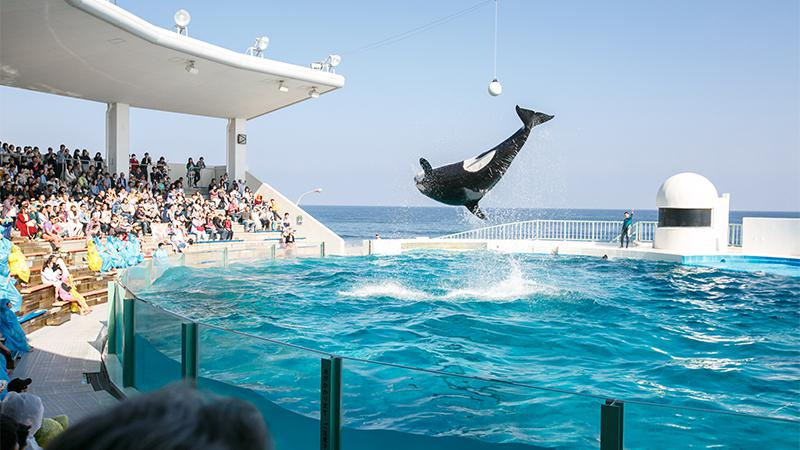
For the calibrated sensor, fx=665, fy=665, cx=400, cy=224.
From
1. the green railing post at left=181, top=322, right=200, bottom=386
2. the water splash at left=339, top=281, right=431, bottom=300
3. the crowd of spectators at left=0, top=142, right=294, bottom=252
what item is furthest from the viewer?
the crowd of spectators at left=0, top=142, right=294, bottom=252

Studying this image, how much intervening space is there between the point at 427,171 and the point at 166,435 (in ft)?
29.3

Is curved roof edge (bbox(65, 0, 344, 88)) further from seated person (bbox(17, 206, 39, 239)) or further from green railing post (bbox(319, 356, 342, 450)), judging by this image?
green railing post (bbox(319, 356, 342, 450))

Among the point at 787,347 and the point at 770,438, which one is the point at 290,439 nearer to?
the point at 770,438

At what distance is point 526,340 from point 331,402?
622 cm

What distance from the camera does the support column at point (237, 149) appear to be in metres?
25.6

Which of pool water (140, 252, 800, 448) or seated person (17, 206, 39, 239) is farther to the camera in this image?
seated person (17, 206, 39, 239)

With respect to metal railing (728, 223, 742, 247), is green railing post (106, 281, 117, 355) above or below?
below

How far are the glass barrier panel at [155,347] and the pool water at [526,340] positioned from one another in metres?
0.61

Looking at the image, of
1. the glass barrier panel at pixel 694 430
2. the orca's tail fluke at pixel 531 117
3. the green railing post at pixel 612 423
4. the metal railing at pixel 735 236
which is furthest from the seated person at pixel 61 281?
the metal railing at pixel 735 236

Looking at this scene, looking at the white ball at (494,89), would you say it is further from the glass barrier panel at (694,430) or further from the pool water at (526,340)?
the glass barrier panel at (694,430)

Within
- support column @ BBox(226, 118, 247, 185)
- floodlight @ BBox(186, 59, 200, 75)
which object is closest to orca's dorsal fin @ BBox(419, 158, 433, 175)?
floodlight @ BBox(186, 59, 200, 75)

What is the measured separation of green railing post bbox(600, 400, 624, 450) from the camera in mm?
3180

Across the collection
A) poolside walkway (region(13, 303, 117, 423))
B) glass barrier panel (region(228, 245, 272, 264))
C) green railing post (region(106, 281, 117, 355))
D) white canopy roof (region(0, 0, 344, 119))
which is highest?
white canopy roof (region(0, 0, 344, 119))

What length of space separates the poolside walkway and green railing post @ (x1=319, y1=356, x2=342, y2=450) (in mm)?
2035
